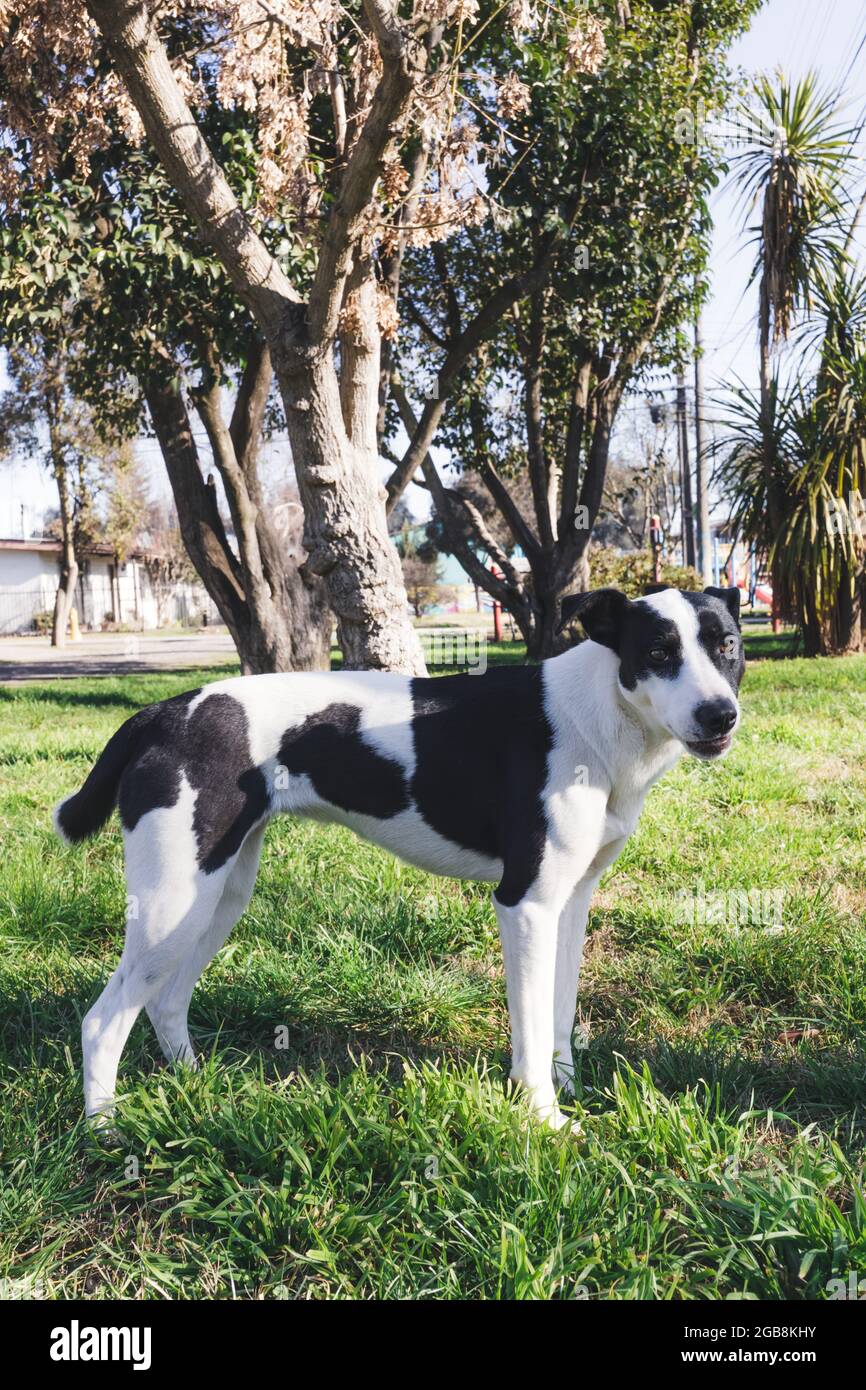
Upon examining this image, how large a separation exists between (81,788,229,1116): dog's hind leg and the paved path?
51.5 feet

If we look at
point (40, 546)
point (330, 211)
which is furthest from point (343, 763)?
point (40, 546)

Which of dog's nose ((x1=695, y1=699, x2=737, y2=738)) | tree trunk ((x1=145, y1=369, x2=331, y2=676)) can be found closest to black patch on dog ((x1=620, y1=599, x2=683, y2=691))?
dog's nose ((x1=695, y1=699, x2=737, y2=738))

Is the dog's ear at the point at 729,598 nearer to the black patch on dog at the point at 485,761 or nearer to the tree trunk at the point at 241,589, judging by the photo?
the black patch on dog at the point at 485,761

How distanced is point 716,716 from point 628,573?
1686 cm

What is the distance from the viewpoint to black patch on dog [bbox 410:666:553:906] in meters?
2.71

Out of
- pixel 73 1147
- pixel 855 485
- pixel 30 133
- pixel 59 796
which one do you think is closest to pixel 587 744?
pixel 73 1147

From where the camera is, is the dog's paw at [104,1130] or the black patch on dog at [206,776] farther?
the black patch on dog at [206,776]

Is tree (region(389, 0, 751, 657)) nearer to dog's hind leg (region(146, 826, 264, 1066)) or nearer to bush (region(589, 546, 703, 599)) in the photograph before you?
bush (region(589, 546, 703, 599))

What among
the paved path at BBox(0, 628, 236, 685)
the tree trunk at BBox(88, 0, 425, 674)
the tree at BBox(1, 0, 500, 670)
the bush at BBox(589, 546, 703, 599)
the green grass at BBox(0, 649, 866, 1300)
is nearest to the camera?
the green grass at BBox(0, 649, 866, 1300)

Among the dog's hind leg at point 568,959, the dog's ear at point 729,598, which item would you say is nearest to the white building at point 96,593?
the dog's hind leg at point 568,959

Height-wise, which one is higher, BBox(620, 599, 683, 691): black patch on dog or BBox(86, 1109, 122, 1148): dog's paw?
BBox(620, 599, 683, 691): black patch on dog

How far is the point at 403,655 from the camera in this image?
19.2 ft

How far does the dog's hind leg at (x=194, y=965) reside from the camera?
300cm

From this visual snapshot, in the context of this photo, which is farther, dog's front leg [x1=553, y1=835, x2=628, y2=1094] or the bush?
the bush
